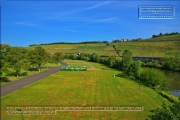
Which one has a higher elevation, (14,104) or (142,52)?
(142,52)

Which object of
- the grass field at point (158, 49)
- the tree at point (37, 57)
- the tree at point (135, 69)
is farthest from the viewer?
the grass field at point (158, 49)

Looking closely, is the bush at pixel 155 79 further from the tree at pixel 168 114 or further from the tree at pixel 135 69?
the tree at pixel 168 114

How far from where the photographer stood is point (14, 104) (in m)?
23.2

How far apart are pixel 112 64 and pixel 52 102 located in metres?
59.4

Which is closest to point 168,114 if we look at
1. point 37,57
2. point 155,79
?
point 155,79

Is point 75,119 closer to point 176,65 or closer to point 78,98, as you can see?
point 78,98

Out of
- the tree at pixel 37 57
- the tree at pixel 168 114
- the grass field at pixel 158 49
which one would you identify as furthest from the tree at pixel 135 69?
the grass field at pixel 158 49

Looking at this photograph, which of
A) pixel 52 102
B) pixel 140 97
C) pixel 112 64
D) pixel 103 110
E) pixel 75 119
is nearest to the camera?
pixel 75 119

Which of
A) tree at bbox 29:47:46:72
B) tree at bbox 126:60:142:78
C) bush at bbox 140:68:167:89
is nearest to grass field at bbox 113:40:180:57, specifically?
tree at bbox 126:60:142:78

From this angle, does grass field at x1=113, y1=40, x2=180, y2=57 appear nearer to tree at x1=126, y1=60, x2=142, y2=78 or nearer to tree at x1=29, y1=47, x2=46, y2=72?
tree at x1=126, y1=60, x2=142, y2=78

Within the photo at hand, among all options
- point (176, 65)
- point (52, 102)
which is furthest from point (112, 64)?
point (52, 102)

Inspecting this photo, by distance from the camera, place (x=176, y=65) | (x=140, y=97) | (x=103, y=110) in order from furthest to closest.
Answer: (x=176, y=65) → (x=140, y=97) → (x=103, y=110)

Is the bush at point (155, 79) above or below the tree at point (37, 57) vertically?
below

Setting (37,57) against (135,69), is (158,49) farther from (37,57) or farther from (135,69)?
(37,57)
